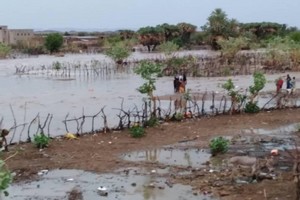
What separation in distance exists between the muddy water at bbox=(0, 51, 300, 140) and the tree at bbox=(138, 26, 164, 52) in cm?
3385

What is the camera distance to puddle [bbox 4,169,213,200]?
957 centimetres

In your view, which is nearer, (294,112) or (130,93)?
(294,112)

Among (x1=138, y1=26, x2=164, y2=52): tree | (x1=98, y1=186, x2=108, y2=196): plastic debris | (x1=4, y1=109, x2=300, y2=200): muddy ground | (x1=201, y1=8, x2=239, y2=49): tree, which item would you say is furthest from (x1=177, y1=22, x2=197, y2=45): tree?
(x1=98, y1=186, x2=108, y2=196): plastic debris

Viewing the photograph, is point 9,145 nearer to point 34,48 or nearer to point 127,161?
point 127,161

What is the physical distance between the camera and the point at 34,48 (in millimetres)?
71312

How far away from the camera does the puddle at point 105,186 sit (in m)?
9.57

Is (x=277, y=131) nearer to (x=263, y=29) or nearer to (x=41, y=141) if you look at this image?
(x=41, y=141)

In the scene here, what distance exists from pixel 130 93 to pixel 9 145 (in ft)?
41.9

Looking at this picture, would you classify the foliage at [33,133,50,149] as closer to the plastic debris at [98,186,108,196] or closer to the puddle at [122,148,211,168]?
the puddle at [122,148,211,168]

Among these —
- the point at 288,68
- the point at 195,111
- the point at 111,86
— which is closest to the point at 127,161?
the point at 195,111

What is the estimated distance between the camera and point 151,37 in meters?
72.7

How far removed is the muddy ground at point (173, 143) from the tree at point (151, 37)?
54884 mm

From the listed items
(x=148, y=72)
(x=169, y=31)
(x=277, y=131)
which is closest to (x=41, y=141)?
(x=148, y=72)

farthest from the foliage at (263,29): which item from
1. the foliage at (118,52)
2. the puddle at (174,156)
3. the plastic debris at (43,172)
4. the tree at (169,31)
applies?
the plastic debris at (43,172)
